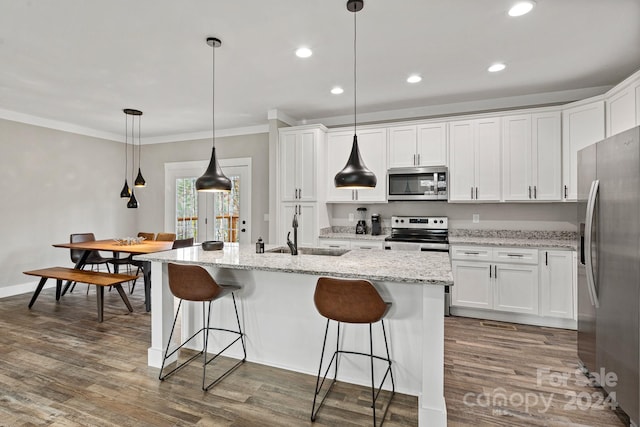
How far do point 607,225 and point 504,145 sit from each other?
204 centimetres

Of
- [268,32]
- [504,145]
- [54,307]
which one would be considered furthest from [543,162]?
[54,307]

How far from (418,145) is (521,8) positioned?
2095mm

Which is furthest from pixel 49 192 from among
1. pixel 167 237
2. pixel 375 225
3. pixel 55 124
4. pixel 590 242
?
pixel 590 242

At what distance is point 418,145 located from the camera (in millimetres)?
4371

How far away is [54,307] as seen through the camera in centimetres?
425

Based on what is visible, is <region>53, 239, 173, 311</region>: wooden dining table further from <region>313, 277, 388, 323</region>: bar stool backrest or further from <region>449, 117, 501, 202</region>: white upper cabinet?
<region>449, 117, 501, 202</region>: white upper cabinet

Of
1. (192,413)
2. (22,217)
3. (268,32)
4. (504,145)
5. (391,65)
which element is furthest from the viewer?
(22,217)

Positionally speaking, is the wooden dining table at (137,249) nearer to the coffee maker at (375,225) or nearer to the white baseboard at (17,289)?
the white baseboard at (17,289)

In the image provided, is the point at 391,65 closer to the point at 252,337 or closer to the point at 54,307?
the point at 252,337

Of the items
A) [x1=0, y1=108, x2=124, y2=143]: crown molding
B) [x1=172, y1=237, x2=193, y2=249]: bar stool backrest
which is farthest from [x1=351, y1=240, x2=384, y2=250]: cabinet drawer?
[x1=0, y1=108, x2=124, y2=143]: crown molding

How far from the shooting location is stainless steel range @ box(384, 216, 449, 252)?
425 centimetres

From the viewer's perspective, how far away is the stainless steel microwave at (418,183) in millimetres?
4258

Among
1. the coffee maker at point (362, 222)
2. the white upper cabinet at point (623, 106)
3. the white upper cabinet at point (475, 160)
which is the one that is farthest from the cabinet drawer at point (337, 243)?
the white upper cabinet at point (623, 106)

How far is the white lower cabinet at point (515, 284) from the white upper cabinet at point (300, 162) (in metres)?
2.05
